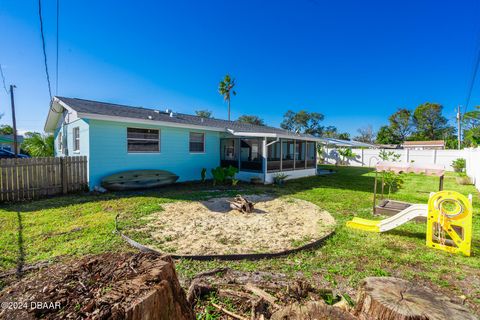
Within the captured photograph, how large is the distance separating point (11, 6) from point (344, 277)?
10171 mm

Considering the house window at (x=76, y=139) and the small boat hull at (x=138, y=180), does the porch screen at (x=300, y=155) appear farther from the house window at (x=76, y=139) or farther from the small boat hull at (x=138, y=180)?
the house window at (x=76, y=139)

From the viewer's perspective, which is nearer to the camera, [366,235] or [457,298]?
[457,298]

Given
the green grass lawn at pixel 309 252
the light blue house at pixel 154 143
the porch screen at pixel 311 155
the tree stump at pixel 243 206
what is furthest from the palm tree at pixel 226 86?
the tree stump at pixel 243 206

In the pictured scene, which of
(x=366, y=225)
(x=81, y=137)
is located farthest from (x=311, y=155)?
(x=81, y=137)

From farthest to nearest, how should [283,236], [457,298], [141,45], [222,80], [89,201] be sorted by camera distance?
[222,80]
[141,45]
[89,201]
[283,236]
[457,298]

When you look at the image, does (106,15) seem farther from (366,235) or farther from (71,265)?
(366,235)

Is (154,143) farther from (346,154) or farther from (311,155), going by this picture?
(346,154)

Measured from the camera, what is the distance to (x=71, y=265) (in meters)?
1.70

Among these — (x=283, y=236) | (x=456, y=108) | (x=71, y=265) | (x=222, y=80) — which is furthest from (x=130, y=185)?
(x=456, y=108)

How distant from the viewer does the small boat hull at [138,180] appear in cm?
846

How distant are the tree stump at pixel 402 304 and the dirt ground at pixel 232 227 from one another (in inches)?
90.1

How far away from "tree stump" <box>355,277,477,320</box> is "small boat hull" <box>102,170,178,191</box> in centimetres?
877

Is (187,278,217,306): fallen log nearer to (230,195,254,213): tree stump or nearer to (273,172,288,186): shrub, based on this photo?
(230,195,254,213): tree stump

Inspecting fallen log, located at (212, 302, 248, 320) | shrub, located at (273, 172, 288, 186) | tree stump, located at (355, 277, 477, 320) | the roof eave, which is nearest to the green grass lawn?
fallen log, located at (212, 302, 248, 320)
